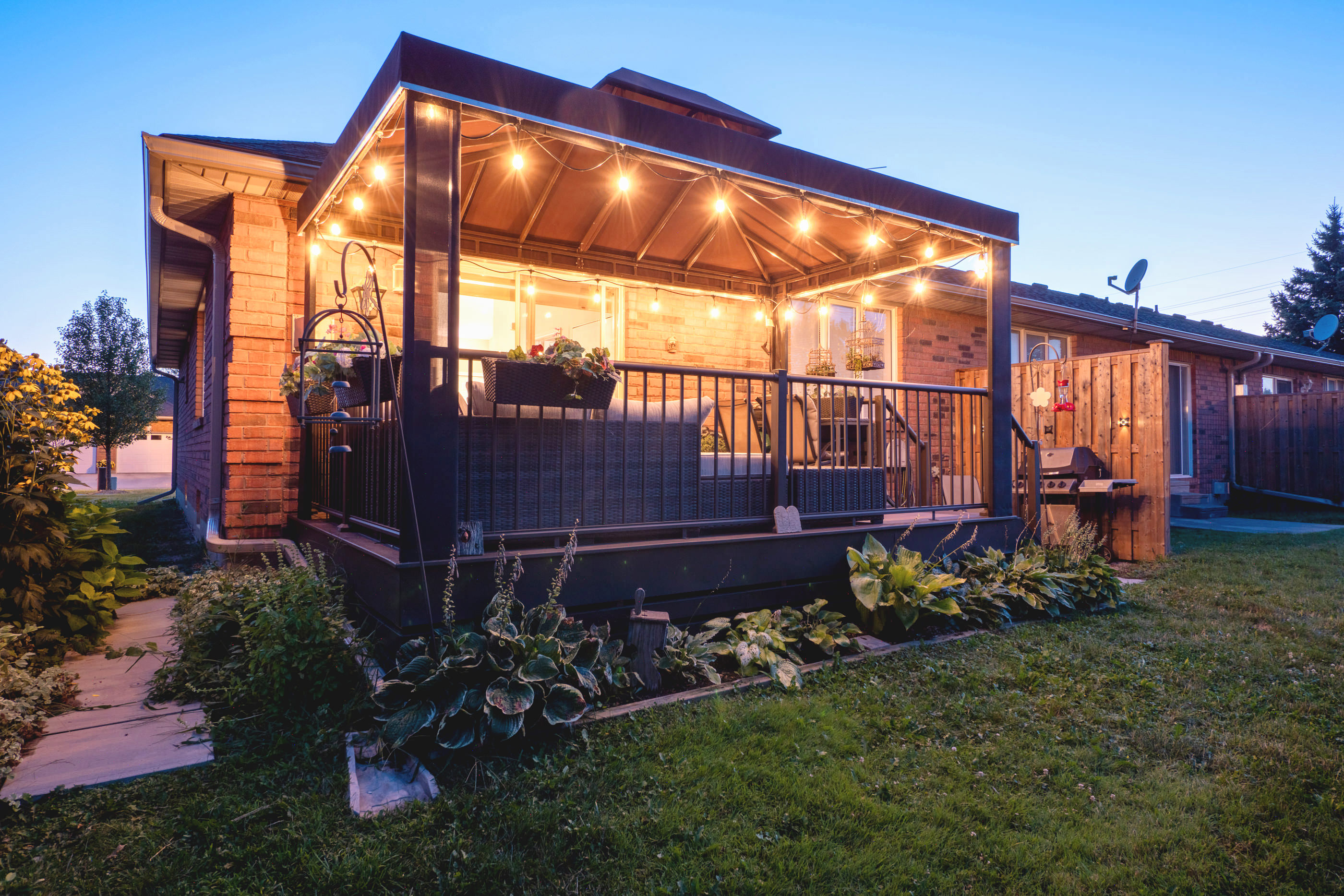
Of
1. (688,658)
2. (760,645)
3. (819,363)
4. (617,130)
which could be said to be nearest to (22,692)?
(688,658)

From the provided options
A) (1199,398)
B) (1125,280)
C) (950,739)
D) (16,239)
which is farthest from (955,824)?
(16,239)

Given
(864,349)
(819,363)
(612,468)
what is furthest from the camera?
(864,349)

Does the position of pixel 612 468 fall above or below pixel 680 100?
below

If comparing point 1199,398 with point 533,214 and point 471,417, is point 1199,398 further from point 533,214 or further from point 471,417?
point 471,417

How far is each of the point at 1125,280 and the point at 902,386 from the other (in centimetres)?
550

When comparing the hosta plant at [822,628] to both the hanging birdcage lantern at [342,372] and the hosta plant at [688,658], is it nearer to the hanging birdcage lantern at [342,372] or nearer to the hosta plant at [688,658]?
the hosta plant at [688,658]

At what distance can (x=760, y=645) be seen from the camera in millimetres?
3389

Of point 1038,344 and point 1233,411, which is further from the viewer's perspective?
point 1233,411

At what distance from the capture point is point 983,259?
199 inches

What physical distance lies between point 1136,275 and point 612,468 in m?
7.74

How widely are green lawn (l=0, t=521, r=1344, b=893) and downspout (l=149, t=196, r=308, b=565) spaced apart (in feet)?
8.35

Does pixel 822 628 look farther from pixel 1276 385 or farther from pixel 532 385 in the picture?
pixel 1276 385

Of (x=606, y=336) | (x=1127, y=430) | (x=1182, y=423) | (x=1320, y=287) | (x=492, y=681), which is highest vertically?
(x=1320, y=287)

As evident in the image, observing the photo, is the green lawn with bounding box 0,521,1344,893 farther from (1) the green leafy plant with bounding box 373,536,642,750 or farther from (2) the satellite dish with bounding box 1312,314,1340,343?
(2) the satellite dish with bounding box 1312,314,1340,343
